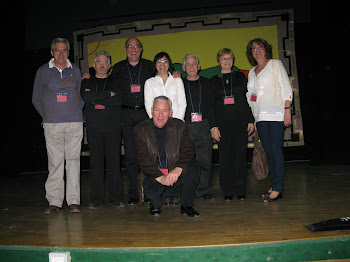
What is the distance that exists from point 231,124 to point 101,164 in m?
1.29

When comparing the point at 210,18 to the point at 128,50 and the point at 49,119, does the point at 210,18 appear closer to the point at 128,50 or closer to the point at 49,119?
the point at 128,50

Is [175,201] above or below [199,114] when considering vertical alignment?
below

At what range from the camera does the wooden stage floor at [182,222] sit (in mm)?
2010

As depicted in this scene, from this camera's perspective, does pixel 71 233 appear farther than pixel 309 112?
No

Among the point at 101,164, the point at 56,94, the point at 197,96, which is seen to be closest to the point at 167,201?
the point at 101,164

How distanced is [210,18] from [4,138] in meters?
3.98

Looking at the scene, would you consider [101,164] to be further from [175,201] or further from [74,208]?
[175,201]

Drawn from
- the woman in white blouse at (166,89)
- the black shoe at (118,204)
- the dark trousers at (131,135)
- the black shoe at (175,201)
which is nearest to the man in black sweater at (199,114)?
the woman in white blouse at (166,89)

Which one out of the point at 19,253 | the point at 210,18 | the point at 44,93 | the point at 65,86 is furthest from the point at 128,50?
the point at 210,18

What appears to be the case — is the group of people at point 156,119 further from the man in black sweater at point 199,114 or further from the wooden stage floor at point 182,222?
the wooden stage floor at point 182,222

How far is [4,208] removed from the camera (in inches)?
125

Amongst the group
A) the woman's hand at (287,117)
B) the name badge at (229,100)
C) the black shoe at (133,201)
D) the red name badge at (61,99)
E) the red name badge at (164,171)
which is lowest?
the black shoe at (133,201)

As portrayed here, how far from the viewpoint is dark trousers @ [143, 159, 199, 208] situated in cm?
260

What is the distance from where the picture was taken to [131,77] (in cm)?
313
